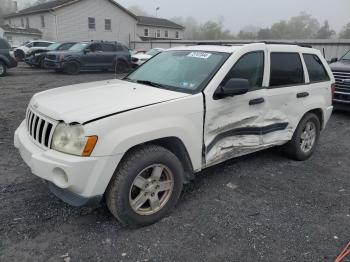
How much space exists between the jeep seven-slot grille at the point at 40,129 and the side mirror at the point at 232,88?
68.6 inches

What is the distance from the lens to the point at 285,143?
4.91 metres

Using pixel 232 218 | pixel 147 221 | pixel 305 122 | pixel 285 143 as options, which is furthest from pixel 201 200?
pixel 305 122

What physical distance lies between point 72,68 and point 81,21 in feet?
66.8

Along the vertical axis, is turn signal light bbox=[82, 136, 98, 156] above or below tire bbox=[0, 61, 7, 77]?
above

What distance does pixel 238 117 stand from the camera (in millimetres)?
3850

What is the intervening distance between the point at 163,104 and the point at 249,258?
160 cm

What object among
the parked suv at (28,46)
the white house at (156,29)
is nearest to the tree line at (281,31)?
the white house at (156,29)

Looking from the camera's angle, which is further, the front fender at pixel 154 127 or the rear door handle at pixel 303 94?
the rear door handle at pixel 303 94

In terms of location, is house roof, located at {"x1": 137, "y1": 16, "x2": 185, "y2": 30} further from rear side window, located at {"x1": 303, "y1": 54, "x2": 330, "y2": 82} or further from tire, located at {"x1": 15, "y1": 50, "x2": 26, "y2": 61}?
rear side window, located at {"x1": 303, "y1": 54, "x2": 330, "y2": 82}

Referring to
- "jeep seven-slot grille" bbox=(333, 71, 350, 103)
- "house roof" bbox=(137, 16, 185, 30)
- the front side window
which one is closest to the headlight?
the front side window

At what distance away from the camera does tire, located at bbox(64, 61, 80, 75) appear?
16.4 meters

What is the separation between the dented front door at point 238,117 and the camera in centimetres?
358

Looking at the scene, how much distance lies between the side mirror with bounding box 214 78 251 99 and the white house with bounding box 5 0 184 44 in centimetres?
3355

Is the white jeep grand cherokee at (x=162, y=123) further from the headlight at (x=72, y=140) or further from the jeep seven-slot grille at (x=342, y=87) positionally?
the jeep seven-slot grille at (x=342, y=87)
